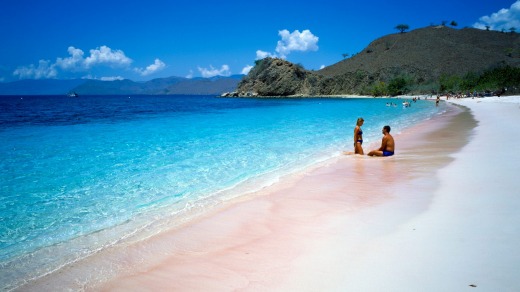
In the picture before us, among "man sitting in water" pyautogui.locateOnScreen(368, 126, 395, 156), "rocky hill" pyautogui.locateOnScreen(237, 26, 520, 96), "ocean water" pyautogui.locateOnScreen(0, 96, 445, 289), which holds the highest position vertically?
"rocky hill" pyautogui.locateOnScreen(237, 26, 520, 96)

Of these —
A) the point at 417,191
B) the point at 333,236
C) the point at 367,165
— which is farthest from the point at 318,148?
the point at 333,236

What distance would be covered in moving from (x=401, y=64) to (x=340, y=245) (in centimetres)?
14212

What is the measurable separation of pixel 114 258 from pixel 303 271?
A: 2675 mm

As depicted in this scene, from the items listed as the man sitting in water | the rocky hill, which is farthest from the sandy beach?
the rocky hill

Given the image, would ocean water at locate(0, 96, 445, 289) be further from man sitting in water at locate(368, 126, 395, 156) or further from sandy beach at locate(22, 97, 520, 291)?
man sitting in water at locate(368, 126, 395, 156)

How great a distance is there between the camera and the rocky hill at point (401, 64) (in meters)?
117

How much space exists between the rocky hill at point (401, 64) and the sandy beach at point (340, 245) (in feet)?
354

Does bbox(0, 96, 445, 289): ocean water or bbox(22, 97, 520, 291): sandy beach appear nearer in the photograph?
bbox(22, 97, 520, 291): sandy beach

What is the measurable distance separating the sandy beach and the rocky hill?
4243 inches

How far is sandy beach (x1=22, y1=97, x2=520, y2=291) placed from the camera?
138 inches

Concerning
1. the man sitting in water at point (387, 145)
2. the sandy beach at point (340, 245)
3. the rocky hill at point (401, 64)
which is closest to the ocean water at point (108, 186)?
the sandy beach at point (340, 245)

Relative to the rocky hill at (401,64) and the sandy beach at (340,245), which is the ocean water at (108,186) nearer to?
the sandy beach at (340,245)

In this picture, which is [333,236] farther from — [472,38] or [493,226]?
[472,38]

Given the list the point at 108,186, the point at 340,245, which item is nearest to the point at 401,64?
the point at 108,186
